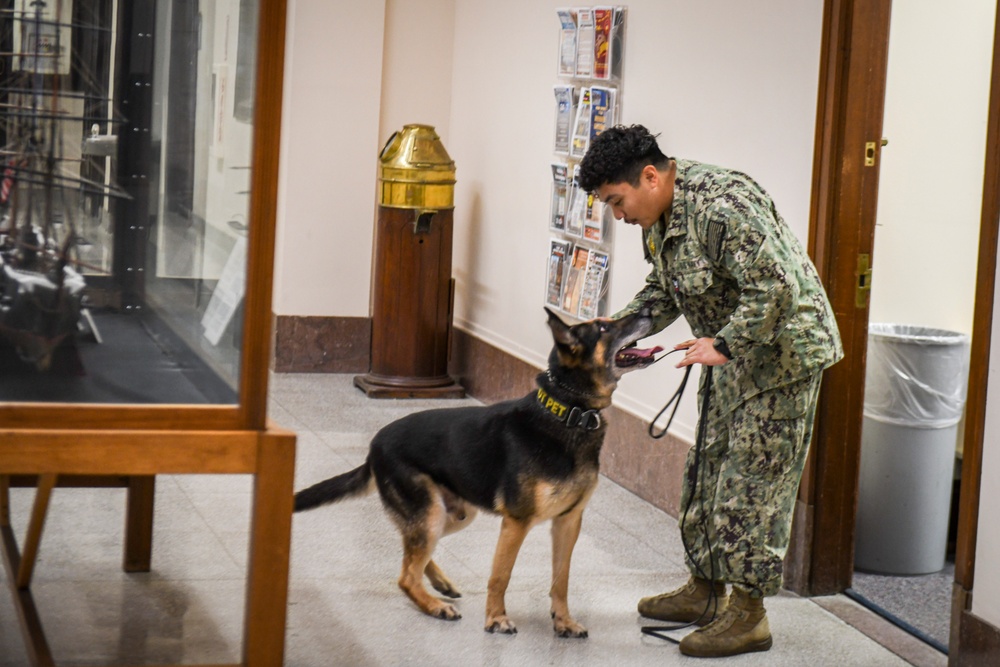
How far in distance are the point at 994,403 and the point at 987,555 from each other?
1.48 feet

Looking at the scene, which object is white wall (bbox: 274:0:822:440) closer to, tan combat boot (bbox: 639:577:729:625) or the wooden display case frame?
tan combat boot (bbox: 639:577:729:625)

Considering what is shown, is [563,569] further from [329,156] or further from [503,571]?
[329,156]

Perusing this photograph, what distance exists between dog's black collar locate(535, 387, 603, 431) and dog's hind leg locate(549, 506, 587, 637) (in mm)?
315

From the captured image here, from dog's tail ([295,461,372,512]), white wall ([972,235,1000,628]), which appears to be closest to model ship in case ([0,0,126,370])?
dog's tail ([295,461,372,512])

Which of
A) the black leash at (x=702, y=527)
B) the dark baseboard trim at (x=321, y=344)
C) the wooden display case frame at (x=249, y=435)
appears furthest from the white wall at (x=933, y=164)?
the dark baseboard trim at (x=321, y=344)

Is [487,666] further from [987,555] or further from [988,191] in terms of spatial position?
[988,191]

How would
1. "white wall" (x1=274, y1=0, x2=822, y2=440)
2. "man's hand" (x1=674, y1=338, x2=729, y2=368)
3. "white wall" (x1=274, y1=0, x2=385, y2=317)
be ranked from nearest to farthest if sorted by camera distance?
"man's hand" (x1=674, y1=338, x2=729, y2=368)
"white wall" (x1=274, y1=0, x2=822, y2=440)
"white wall" (x1=274, y1=0, x2=385, y2=317)

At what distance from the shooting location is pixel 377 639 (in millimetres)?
4043

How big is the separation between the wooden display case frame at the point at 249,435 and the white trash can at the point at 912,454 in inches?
120

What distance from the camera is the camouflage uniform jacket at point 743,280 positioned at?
12.4 ft

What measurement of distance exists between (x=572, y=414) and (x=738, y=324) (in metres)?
0.58

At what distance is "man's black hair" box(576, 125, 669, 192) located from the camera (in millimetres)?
3936

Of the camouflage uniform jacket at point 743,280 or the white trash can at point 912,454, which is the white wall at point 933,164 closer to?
the white trash can at point 912,454

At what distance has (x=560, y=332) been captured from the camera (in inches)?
155
